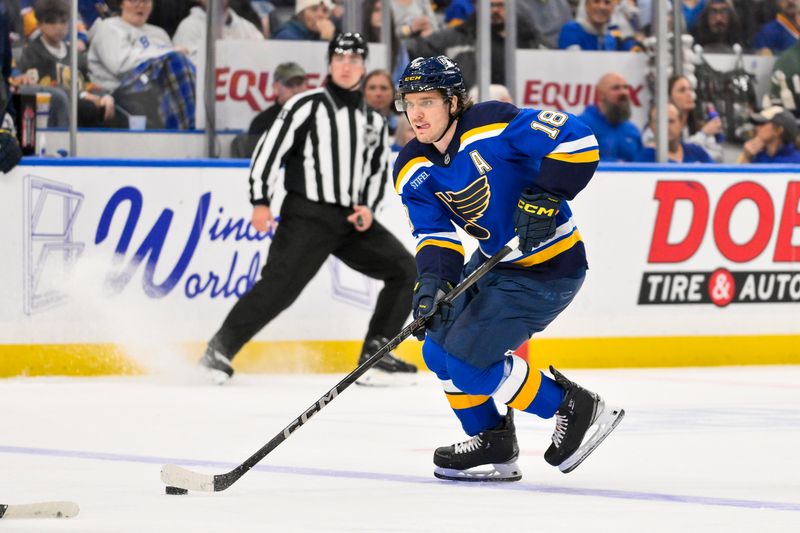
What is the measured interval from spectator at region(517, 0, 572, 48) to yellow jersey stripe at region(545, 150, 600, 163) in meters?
4.12

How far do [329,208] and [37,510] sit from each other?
3395 millimetres

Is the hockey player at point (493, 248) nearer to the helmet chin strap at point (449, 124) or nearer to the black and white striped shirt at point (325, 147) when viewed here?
the helmet chin strap at point (449, 124)

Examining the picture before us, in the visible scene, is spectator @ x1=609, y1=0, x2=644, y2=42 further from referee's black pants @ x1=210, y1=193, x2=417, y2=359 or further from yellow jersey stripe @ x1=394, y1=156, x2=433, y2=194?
yellow jersey stripe @ x1=394, y1=156, x2=433, y2=194

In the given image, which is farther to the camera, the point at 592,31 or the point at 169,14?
the point at 592,31

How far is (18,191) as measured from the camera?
637 cm

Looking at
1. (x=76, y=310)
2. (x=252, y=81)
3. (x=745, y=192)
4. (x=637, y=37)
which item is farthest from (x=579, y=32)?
(x=76, y=310)

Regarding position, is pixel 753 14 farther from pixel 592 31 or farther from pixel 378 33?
pixel 378 33

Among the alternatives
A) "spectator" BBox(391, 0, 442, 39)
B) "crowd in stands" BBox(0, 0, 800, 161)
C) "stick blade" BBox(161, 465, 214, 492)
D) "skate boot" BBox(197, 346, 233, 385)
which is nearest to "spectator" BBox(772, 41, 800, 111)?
"crowd in stands" BBox(0, 0, 800, 161)

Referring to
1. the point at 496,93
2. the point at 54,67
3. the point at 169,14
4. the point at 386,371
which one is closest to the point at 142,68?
the point at 169,14

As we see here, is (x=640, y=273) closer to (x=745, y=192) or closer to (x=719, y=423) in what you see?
(x=745, y=192)

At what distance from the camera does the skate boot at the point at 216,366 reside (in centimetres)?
617

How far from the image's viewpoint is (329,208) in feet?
A: 20.7

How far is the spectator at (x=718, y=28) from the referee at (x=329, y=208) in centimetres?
225

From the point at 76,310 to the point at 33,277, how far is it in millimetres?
226
